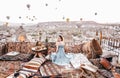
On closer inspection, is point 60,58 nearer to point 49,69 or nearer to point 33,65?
point 49,69

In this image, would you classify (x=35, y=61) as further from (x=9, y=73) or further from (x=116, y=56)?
(x=116, y=56)

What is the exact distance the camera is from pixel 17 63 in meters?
6.24

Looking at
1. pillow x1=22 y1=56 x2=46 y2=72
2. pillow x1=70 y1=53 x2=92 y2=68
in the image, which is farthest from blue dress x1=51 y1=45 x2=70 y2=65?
pillow x1=22 y1=56 x2=46 y2=72

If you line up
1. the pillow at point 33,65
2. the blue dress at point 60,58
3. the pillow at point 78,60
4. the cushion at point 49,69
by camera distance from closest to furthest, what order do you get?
the cushion at point 49,69 < the pillow at point 33,65 < the pillow at point 78,60 < the blue dress at point 60,58

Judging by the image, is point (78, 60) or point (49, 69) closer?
point (49, 69)

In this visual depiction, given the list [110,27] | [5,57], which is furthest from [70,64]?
[110,27]

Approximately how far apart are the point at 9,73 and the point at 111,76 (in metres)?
2.71

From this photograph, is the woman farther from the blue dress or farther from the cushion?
the cushion

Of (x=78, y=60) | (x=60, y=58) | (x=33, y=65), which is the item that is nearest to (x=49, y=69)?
(x=33, y=65)

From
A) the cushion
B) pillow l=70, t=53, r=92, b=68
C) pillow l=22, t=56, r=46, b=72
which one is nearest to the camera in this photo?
the cushion

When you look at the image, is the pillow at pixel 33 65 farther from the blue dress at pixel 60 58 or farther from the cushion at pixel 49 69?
the blue dress at pixel 60 58

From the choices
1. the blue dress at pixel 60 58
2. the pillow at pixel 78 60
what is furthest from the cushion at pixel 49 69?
the pillow at pixel 78 60

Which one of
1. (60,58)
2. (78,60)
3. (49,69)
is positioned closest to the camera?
(49,69)

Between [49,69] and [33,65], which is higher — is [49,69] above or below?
below
